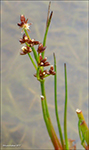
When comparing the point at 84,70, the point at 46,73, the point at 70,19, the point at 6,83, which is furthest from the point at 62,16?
the point at 46,73

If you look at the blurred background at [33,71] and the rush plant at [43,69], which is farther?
the blurred background at [33,71]

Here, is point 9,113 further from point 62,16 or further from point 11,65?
point 62,16

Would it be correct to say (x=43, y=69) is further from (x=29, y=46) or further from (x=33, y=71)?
(x=33, y=71)

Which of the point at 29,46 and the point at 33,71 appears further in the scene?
the point at 33,71

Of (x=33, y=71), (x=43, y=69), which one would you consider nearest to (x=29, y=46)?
(x=43, y=69)

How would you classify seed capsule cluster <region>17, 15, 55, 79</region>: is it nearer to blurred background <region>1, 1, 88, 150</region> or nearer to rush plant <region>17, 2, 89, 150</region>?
rush plant <region>17, 2, 89, 150</region>

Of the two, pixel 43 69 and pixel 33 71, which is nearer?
pixel 43 69

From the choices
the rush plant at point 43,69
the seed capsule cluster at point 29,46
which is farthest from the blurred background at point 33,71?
the seed capsule cluster at point 29,46

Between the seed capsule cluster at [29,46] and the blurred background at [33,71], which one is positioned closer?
the seed capsule cluster at [29,46]

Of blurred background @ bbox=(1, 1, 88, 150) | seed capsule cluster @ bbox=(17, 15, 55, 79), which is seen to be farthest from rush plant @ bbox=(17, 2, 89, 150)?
blurred background @ bbox=(1, 1, 88, 150)

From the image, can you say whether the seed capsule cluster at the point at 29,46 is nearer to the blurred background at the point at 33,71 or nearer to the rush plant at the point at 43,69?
the rush plant at the point at 43,69
